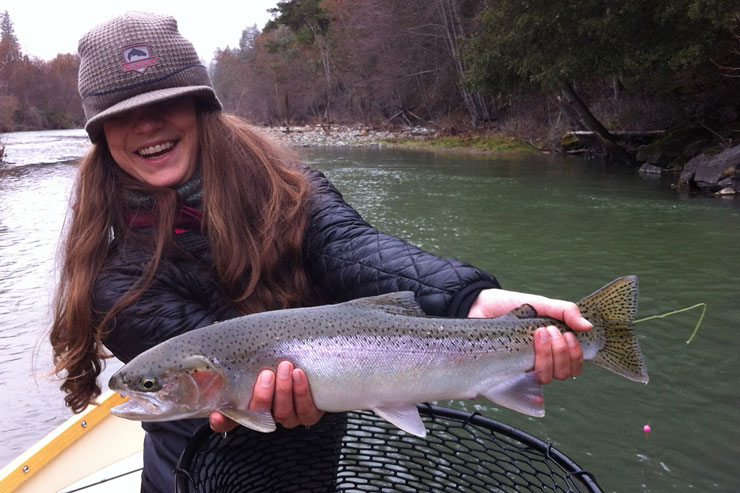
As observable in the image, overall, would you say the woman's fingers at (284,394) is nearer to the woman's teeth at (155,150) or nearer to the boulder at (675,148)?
the woman's teeth at (155,150)

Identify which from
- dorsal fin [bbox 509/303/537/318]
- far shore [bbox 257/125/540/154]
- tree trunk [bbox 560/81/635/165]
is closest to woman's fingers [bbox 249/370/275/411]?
dorsal fin [bbox 509/303/537/318]

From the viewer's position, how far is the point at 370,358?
200 cm

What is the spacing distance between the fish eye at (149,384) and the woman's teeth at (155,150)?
871 millimetres

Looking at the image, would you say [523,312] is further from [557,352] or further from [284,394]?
[284,394]

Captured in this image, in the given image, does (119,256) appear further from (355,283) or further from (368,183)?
(368,183)

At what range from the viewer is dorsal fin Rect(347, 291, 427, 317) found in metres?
2.08

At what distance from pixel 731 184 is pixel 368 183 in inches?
398

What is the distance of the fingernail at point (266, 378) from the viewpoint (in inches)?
74.0

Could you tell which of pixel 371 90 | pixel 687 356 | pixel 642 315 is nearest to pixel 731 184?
pixel 642 315

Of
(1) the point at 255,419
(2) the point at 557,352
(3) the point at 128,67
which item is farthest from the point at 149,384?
(2) the point at 557,352

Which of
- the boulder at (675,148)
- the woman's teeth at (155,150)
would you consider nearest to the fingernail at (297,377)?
the woman's teeth at (155,150)

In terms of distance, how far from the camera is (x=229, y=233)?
7.28 feet

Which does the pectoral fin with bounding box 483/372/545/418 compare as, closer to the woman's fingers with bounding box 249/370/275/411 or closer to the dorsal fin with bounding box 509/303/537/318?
the dorsal fin with bounding box 509/303/537/318

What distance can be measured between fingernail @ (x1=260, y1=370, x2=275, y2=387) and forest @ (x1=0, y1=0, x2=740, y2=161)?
5.77m
